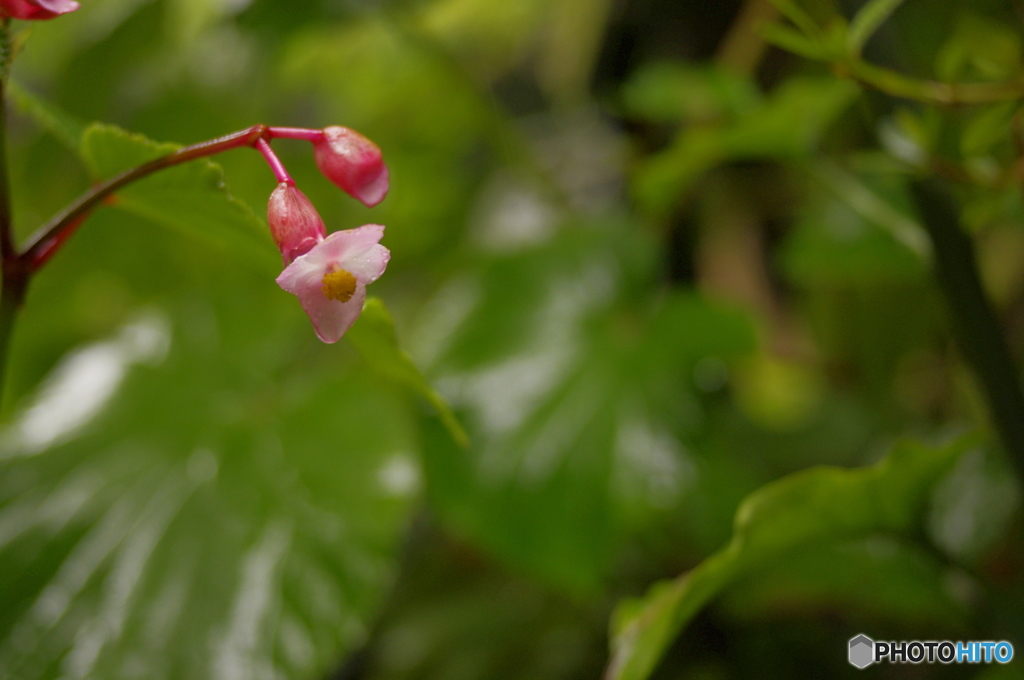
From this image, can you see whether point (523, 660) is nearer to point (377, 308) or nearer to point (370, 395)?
point (370, 395)

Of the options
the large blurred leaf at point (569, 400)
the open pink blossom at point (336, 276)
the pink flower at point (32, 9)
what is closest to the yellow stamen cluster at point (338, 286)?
the open pink blossom at point (336, 276)

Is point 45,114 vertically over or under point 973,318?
over

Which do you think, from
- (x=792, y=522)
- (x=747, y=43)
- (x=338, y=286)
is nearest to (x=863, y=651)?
(x=792, y=522)

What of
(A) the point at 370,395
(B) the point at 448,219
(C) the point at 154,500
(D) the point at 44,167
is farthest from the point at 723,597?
(D) the point at 44,167

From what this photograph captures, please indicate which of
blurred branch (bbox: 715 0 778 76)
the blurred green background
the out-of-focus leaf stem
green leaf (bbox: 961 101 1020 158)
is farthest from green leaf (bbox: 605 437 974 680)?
blurred branch (bbox: 715 0 778 76)

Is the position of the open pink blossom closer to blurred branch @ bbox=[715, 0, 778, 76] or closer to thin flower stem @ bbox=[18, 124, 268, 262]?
thin flower stem @ bbox=[18, 124, 268, 262]

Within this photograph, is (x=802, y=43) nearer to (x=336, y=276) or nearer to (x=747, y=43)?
(x=336, y=276)

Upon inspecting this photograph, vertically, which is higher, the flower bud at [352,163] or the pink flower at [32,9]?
the pink flower at [32,9]

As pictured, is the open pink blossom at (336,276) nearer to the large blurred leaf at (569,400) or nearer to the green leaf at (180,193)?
the green leaf at (180,193)
